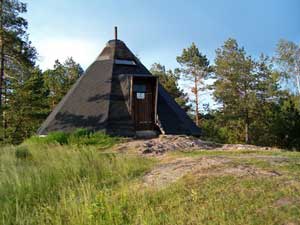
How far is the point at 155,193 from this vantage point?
4660mm

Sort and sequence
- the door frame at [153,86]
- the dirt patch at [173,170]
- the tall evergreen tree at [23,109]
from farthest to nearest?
the tall evergreen tree at [23,109], the door frame at [153,86], the dirt patch at [173,170]

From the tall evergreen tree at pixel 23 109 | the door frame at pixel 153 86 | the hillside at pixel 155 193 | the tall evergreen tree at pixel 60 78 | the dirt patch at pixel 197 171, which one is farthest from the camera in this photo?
the tall evergreen tree at pixel 60 78

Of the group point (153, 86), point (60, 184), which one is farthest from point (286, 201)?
point (153, 86)

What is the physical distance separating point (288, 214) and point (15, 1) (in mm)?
21356

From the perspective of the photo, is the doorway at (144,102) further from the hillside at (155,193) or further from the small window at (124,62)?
the hillside at (155,193)

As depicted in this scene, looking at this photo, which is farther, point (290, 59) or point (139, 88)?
point (290, 59)

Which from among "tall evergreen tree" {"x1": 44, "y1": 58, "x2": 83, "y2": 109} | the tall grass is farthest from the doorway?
"tall evergreen tree" {"x1": 44, "y1": 58, "x2": 83, "y2": 109}

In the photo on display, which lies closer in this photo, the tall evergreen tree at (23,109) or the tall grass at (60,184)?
the tall grass at (60,184)

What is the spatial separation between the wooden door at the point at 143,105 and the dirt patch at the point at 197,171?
8588 millimetres

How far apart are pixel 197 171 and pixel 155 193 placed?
1036 millimetres

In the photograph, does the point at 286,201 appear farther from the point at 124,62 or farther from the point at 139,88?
the point at 124,62

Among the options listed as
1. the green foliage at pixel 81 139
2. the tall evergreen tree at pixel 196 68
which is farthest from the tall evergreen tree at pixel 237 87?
the green foliage at pixel 81 139

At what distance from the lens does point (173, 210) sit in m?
4.09

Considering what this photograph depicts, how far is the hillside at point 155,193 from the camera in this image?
384 cm
